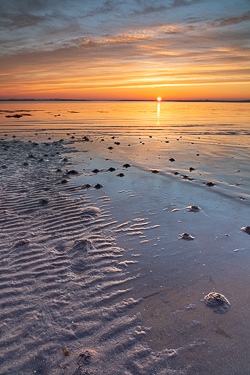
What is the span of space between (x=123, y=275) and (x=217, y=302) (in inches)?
58.0

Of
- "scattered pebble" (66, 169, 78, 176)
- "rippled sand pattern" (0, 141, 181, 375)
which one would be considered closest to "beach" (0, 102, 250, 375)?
"rippled sand pattern" (0, 141, 181, 375)

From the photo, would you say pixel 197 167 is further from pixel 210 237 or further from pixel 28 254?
pixel 28 254

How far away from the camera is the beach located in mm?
2838

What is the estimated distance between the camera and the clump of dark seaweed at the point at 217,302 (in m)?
3.45

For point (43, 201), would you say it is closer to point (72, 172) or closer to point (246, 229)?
point (72, 172)

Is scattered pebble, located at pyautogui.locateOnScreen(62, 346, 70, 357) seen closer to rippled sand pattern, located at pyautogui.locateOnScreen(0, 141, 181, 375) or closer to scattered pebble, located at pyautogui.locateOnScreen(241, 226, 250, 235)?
rippled sand pattern, located at pyautogui.locateOnScreen(0, 141, 181, 375)

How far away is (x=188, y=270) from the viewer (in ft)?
14.0

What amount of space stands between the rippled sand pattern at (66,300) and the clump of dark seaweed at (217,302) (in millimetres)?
949

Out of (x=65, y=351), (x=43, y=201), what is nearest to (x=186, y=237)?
(x=65, y=351)

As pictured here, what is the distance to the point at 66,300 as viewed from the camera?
3.62 m

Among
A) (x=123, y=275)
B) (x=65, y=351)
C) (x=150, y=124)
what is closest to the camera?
(x=65, y=351)

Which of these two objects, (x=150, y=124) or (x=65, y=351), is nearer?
(x=65, y=351)

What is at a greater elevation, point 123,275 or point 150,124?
point 150,124

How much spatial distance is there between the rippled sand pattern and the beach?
0.01 m
